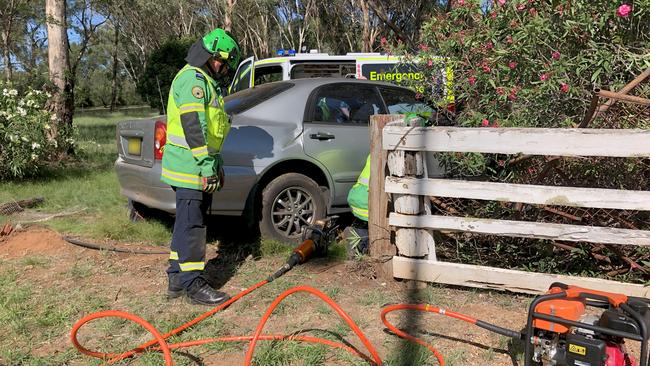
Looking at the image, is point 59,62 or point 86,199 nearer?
point 86,199

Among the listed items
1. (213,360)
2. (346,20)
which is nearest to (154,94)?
(346,20)

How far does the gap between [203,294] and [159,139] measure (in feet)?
5.07

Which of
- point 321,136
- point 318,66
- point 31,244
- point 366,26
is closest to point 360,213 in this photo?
point 321,136

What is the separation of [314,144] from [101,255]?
6.94 feet

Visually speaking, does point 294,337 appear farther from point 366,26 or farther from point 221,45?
point 366,26

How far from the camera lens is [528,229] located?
3.62 metres

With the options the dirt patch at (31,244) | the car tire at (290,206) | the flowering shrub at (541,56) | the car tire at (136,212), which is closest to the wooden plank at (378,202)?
the flowering shrub at (541,56)

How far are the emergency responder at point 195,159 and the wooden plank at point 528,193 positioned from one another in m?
1.27

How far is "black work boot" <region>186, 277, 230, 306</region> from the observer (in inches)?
149

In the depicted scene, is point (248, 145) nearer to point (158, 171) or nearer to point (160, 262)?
point (158, 171)

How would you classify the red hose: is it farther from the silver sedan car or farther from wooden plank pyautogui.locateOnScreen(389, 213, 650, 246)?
the silver sedan car

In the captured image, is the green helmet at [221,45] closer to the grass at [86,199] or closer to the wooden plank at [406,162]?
the wooden plank at [406,162]

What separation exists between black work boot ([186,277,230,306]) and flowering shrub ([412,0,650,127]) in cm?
233

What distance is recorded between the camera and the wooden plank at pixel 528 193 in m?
3.38
